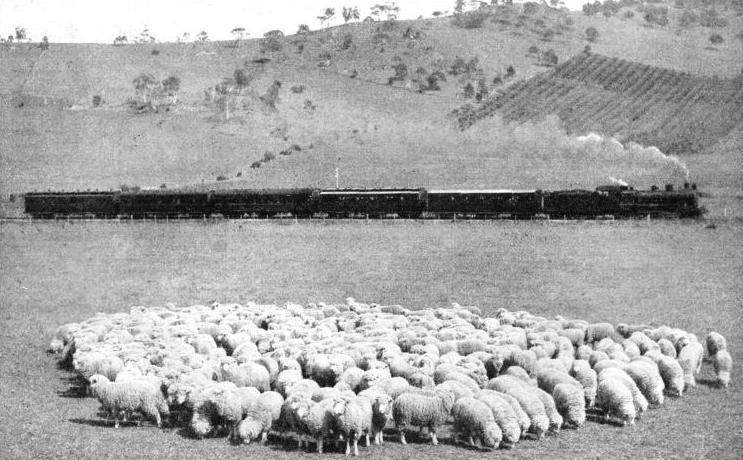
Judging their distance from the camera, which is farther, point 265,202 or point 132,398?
point 265,202

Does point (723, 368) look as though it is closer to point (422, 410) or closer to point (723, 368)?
point (723, 368)

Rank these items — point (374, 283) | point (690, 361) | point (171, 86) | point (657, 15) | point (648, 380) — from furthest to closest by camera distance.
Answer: point (657, 15) → point (171, 86) → point (374, 283) → point (690, 361) → point (648, 380)

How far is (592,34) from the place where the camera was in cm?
15850

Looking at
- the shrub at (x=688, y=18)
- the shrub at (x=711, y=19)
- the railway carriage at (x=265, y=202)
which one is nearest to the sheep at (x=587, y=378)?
the railway carriage at (x=265, y=202)

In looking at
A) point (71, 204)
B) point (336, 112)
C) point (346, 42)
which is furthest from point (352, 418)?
point (346, 42)

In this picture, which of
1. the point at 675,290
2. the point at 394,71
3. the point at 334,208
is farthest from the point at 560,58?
the point at 675,290

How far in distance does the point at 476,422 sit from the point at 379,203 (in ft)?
130

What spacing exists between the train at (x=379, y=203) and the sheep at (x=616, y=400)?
102ft

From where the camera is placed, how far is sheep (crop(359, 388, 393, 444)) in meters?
16.0

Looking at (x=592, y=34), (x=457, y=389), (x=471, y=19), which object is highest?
(x=471, y=19)

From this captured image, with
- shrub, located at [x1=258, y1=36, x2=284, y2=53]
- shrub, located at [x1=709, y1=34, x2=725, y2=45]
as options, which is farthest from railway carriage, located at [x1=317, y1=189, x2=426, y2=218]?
shrub, located at [x1=258, y1=36, x2=284, y2=53]

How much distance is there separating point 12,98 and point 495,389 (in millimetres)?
123502

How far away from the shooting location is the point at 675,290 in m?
31.2

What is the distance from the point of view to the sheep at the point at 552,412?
16609 mm
